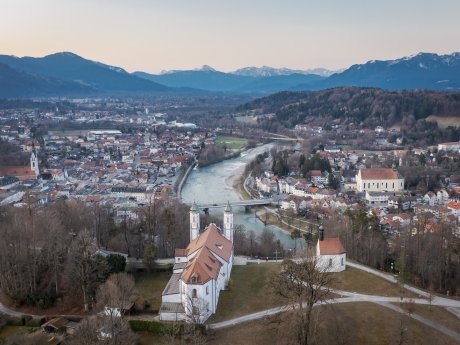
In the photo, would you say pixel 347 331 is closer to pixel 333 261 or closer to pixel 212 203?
pixel 333 261

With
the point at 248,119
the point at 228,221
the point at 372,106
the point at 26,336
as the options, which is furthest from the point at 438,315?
the point at 248,119

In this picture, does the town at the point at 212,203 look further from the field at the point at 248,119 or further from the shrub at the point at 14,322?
the field at the point at 248,119

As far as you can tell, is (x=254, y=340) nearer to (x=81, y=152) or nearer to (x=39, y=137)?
(x=81, y=152)

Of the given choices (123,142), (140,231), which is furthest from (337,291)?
(123,142)

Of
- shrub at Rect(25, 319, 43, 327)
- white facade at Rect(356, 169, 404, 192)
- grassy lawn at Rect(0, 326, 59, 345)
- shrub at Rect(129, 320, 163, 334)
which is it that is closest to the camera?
grassy lawn at Rect(0, 326, 59, 345)

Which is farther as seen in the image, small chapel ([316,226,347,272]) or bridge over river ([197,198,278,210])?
bridge over river ([197,198,278,210])

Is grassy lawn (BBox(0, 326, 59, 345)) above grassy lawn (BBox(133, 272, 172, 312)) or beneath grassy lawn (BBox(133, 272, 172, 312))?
beneath

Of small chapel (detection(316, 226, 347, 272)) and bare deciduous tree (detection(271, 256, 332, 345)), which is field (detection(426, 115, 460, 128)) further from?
bare deciduous tree (detection(271, 256, 332, 345))

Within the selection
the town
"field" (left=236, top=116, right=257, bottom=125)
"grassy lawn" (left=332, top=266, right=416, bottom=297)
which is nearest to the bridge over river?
the town
